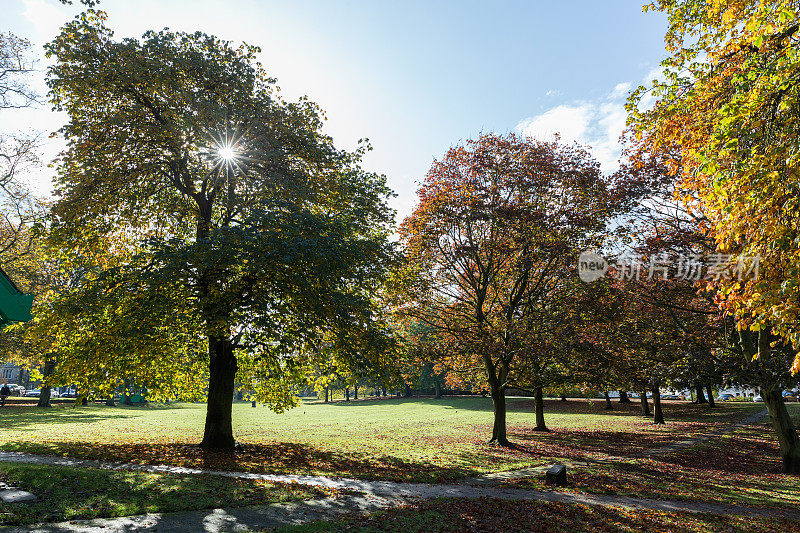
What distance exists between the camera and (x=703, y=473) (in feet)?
49.0

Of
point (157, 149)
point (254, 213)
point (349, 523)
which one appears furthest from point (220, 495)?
point (157, 149)

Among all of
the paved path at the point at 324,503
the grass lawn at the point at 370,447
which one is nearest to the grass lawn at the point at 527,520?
the paved path at the point at 324,503

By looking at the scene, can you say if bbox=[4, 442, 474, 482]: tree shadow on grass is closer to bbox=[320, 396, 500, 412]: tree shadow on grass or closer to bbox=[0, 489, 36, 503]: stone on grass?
bbox=[0, 489, 36, 503]: stone on grass

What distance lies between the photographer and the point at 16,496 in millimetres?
8055

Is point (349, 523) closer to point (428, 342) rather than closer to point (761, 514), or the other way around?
point (761, 514)

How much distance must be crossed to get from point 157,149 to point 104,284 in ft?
16.5

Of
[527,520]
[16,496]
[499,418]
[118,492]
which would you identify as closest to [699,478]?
[499,418]

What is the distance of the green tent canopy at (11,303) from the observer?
220 inches

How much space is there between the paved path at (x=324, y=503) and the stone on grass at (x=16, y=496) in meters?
1.54

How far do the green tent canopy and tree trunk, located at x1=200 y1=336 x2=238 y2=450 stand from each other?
413 inches

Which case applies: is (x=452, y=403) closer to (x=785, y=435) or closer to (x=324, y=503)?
(x=785, y=435)

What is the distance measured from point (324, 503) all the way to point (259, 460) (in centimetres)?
642

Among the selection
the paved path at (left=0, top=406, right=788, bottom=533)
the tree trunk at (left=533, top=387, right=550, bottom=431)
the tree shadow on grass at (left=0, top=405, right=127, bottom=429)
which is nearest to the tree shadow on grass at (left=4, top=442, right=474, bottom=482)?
the paved path at (left=0, top=406, right=788, bottom=533)

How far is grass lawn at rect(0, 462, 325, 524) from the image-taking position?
7559 mm
